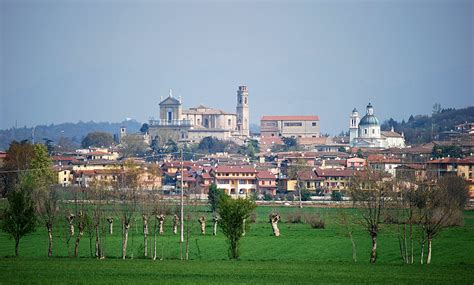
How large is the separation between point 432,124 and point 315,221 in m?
135

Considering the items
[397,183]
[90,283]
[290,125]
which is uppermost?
[290,125]

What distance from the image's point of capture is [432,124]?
180 metres

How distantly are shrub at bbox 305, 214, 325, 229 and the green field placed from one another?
163 centimetres

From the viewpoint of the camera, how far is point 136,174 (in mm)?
70625

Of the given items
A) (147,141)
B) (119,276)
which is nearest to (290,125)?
(147,141)

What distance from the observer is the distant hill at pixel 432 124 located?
161750mm

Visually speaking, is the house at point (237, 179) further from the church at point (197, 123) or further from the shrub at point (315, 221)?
the church at point (197, 123)

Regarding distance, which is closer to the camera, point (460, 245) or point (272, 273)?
point (272, 273)

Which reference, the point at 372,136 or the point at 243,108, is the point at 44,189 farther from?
the point at 243,108

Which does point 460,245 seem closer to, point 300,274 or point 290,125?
point 300,274

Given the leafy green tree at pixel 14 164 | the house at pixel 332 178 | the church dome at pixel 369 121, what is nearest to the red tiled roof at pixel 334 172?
the house at pixel 332 178

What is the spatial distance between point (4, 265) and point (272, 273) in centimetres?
655

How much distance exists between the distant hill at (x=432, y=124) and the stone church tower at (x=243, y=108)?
2132 cm

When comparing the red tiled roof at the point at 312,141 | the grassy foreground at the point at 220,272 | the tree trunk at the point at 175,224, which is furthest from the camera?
the red tiled roof at the point at 312,141
